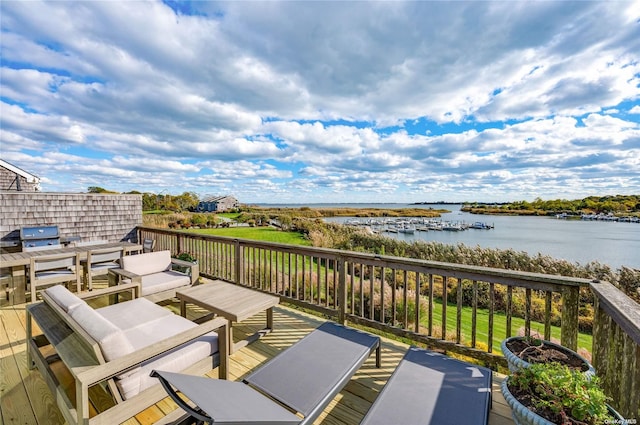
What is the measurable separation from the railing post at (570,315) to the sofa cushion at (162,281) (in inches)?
190

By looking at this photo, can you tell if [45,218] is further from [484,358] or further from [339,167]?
[339,167]

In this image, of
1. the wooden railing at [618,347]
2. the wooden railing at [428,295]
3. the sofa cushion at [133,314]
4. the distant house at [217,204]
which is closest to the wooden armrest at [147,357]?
the sofa cushion at [133,314]

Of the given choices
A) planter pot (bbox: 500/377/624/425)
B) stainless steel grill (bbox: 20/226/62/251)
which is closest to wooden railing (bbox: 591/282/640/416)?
planter pot (bbox: 500/377/624/425)

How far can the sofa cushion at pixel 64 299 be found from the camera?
202 centimetres

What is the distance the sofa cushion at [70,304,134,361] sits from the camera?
5.35 ft

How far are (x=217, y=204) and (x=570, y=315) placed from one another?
34.3m

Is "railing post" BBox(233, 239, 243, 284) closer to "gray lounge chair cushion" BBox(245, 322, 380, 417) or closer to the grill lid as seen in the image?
"gray lounge chair cushion" BBox(245, 322, 380, 417)

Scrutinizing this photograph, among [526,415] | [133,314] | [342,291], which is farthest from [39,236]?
[526,415]

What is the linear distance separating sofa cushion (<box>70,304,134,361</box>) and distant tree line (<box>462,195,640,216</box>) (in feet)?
50.1

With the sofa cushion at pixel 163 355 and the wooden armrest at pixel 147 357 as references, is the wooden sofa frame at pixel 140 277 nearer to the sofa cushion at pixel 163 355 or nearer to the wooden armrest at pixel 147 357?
the sofa cushion at pixel 163 355

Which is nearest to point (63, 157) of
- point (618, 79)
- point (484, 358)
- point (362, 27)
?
point (362, 27)

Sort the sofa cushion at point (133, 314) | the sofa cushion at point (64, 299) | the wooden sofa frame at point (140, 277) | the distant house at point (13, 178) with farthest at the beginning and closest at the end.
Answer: the distant house at point (13, 178)
the wooden sofa frame at point (140, 277)
the sofa cushion at point (133, 314)
the sofa cushion at point (64, 299)

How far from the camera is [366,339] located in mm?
2744

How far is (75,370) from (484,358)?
335cm
